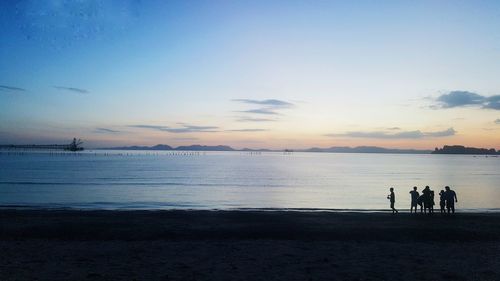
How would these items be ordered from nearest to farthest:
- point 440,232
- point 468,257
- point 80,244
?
point 468,257
point 80,244
point 440,232

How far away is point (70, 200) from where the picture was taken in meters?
39.2

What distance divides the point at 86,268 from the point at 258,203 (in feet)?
93.7

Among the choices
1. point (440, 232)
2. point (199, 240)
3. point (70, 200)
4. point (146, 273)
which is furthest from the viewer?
point (70, 200)

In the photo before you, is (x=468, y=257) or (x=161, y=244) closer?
(x=468, y=257)

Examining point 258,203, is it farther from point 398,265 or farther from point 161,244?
point 398,265

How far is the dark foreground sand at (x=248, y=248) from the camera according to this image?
11.7 m

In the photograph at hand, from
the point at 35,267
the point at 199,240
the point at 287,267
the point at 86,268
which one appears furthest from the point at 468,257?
the point at 35,267

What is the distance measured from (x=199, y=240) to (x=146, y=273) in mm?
5374

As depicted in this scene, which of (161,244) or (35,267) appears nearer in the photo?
(35,267)

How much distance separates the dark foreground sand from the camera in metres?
11.7

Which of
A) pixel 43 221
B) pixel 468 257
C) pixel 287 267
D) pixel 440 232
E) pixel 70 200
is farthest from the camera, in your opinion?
pixel 70 200

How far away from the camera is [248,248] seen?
15273 millimetres

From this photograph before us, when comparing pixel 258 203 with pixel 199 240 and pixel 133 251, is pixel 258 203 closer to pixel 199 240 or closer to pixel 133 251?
pixel 199 240

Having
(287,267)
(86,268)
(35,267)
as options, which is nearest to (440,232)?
(287,267)
